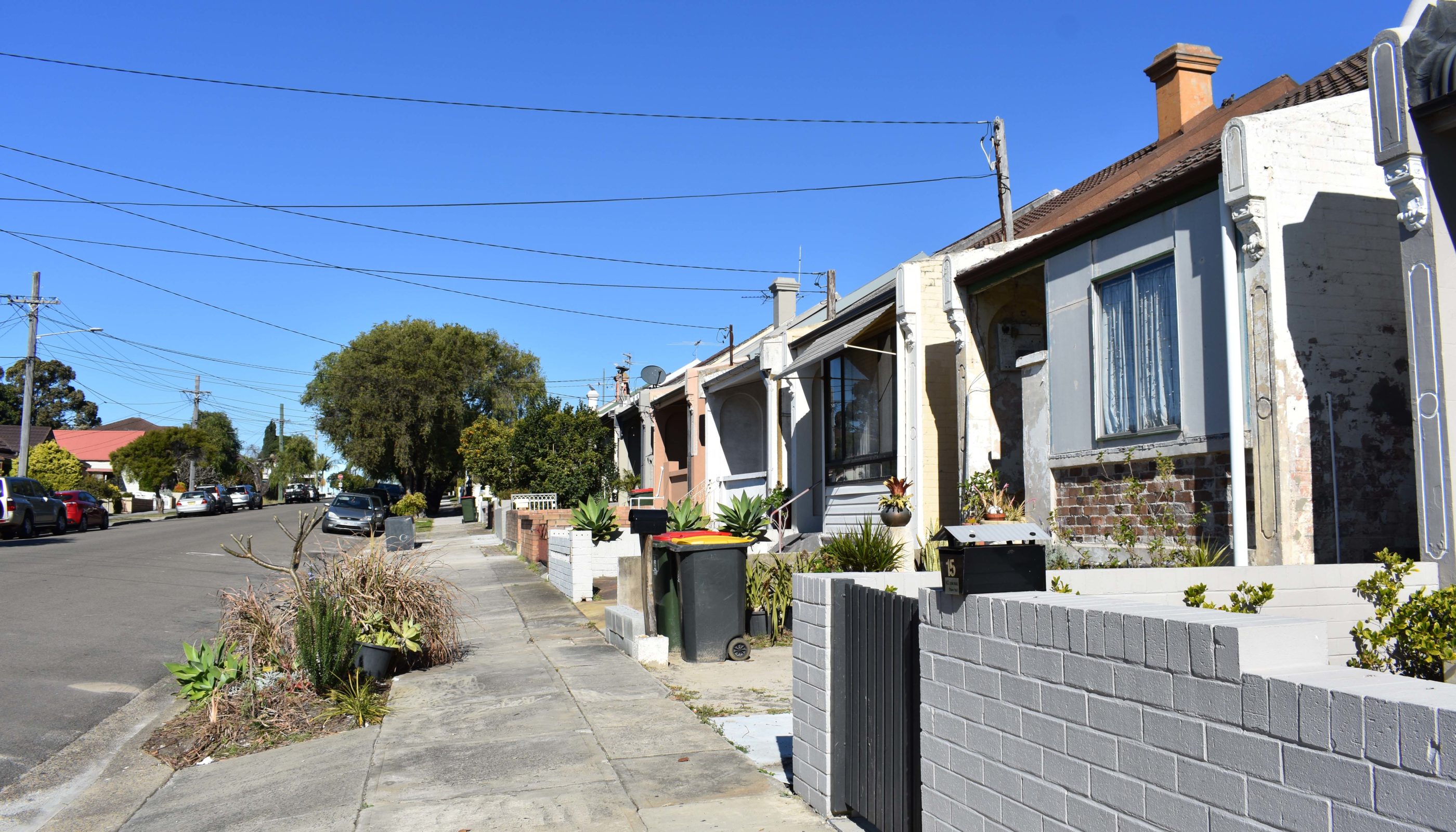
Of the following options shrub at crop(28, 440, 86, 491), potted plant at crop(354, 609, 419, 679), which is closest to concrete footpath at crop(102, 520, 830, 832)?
potted plant at crop(354, 609, 419, 679)

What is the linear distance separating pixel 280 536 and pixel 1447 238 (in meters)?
30.0

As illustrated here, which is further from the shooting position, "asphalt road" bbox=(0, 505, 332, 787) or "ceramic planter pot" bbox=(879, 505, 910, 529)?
"ceramic planter pot" bbox=(879, 505, 910, 529)

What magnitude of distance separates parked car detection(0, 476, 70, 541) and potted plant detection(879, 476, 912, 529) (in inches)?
1011

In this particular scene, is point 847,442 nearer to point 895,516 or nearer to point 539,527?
point 895,516

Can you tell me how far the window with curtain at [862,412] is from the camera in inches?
565

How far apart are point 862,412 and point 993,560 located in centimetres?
1113

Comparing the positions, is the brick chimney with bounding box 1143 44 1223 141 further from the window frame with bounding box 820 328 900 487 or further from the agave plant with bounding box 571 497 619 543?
the agave plant with bounding box 571 497 619 543

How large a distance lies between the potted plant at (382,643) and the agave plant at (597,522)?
5.83 m

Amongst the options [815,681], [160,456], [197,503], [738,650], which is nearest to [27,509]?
[197,503]

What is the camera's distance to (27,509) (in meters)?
29.0

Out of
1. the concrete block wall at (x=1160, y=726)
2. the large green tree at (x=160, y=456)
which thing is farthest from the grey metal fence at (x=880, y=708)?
the large green tree at (x=160, y=456)

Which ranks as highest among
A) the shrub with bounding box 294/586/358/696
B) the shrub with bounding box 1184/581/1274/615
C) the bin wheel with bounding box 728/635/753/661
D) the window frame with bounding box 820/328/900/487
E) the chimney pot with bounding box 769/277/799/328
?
the chimney pot with bounding box 769/277/799/328

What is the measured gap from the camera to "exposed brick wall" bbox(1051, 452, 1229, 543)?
8.64m

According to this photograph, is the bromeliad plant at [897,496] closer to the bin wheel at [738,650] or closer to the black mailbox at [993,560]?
the bin wheel at [738,650]
